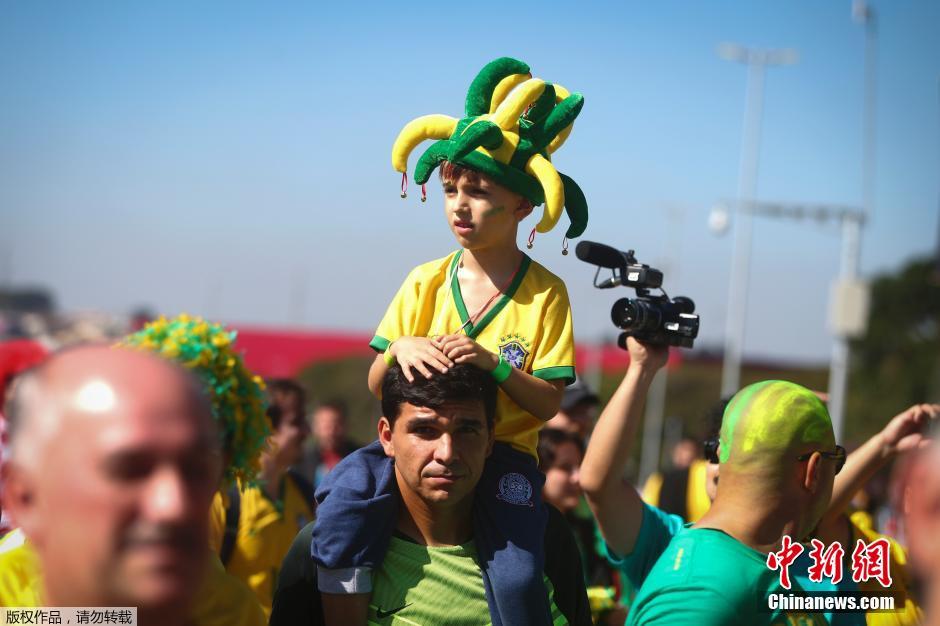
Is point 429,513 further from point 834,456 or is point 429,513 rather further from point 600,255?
point 834,456

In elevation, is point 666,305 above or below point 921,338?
above

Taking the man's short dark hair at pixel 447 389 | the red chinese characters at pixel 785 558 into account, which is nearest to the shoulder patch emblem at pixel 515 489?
the man's short dark hair at pixel 447 389

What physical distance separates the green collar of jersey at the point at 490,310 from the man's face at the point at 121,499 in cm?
201

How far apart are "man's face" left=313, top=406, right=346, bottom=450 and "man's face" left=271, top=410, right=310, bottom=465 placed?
9.04 ft

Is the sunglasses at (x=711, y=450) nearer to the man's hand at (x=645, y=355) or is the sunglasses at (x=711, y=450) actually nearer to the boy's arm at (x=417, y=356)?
the man's hand at (x=645, y=355)

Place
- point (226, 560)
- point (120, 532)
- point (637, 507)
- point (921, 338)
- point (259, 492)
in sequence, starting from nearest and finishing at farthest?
point (120, 532), point (637, 507), point (226, 560), point (259, 492), point (921, 338)

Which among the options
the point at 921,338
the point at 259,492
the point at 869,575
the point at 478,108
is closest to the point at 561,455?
the point at 259,492

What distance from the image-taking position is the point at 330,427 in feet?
30.2

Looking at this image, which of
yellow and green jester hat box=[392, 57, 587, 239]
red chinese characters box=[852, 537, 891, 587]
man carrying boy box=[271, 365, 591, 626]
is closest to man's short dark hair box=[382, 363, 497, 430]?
man carrying boy box=[271, 365, 591, 626]

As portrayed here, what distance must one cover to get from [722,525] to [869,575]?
1268 mm

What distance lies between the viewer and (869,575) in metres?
4.18

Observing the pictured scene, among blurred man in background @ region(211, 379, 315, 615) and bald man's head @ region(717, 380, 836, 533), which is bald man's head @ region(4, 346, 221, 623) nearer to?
bald man's head @ region(717, 380, 836, 533)

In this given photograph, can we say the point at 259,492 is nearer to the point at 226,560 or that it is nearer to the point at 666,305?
the point at 226,560

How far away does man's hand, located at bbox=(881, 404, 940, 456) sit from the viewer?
4.47m
